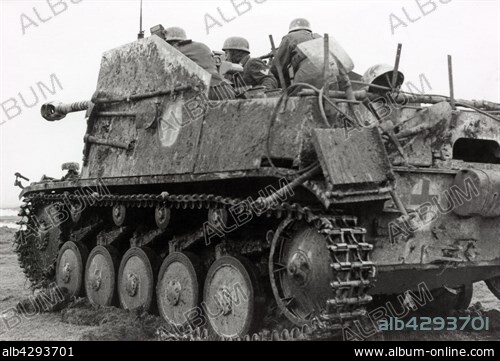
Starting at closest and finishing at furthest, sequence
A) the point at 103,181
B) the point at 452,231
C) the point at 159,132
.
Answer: the point at 452,231 → the point at 159,132 → the point at 103,181

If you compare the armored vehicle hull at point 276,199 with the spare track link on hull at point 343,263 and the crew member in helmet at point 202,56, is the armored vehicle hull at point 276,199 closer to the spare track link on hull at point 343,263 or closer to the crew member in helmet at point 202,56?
the spare track link on hull at point 343,263

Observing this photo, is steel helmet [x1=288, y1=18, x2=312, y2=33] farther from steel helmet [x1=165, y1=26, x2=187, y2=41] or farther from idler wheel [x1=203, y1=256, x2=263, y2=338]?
idler wheel [x1=203, y1=256, x2=263, y2=338]

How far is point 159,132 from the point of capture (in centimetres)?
893

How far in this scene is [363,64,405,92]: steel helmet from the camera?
8218mm

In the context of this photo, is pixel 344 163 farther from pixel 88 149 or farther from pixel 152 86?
pixel 88 149

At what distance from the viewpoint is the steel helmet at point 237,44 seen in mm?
12195

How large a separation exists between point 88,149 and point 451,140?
527cm

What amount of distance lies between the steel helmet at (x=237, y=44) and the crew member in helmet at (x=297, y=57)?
2723 mm

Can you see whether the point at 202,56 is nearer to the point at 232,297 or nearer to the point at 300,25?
the point at 300,25

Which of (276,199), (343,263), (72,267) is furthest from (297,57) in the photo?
(72,267)

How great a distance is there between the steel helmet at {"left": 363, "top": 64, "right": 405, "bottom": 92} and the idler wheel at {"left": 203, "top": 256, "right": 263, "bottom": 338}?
7.95 feet

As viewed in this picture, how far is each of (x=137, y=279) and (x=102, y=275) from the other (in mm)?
999

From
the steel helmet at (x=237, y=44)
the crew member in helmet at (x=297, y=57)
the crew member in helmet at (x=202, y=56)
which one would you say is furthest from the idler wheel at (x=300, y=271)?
the steel helmet at (x=237, y=44)

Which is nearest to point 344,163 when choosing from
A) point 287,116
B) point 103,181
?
point 287,116
